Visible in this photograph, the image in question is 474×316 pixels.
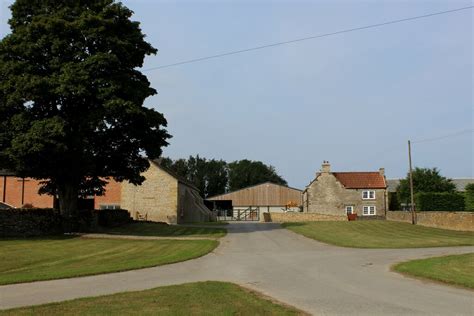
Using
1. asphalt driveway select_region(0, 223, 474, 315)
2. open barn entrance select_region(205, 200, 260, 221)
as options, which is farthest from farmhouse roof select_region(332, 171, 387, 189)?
asphalt driveway select_region(0, 223, 474, 315)

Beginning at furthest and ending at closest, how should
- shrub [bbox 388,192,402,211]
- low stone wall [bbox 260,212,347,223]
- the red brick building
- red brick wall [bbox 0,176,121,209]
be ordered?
shrub [bbox 388,192,402,211] < low stone wall [bbox 260,212,347,223] < red brick wall [bbox 0,176,121,209] < the red brick building

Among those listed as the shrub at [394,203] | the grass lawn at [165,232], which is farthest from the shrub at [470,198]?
the shrub at [394,203]

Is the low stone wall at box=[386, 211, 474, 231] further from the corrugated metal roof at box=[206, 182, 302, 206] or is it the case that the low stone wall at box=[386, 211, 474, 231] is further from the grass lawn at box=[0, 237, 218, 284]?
the corrugated metal roof at box=[206, 182, 302, 206]

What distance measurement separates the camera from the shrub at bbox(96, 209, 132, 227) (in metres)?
38.2

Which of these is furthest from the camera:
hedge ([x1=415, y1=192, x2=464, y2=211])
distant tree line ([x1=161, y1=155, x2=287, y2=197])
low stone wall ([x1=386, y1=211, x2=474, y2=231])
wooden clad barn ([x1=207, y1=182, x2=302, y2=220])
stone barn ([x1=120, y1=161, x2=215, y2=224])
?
distant tree line ([x1=161, y1=155, x2=287, y2=197])

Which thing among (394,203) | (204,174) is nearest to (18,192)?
(394,203)

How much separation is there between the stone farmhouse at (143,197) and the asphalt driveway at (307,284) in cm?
3459

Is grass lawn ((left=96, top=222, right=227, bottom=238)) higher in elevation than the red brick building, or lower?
lower

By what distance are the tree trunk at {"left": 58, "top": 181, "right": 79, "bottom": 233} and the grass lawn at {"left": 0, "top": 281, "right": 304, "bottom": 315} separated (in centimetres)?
2257

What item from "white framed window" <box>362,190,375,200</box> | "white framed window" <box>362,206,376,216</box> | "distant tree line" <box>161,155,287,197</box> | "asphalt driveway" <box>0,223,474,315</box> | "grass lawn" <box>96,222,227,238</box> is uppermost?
"distant tree line" <box>161,155,287,197</box>

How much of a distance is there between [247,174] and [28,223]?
386 feet

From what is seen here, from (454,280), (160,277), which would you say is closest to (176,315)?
(160,277)

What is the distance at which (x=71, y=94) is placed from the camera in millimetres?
29703

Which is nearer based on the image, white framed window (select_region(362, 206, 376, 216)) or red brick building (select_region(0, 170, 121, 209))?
red brick building (select_region(0, 170, 121, 209))
